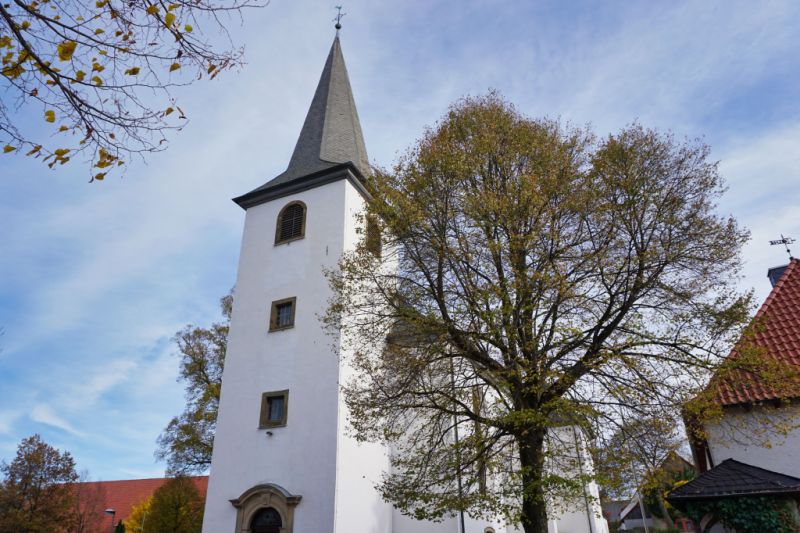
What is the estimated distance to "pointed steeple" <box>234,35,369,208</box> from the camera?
1900 cm

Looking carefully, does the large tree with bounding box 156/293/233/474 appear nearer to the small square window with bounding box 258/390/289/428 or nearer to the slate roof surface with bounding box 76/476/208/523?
the small square window with bounding box 258/390/289/428

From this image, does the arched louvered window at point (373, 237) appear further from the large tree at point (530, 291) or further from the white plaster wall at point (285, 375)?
the white plaster wall at point (285, 375)

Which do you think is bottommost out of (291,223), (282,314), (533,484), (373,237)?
(533,484)

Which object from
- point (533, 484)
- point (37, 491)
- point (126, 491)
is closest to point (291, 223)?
point (533, 484)

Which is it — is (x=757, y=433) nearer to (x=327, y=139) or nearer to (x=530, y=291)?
(x=530, y=291)

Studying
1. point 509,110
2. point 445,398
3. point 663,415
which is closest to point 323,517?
point 445,398

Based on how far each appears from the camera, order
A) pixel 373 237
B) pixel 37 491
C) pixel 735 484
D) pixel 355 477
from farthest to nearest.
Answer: pixel 37 491 < pixel 355 477 < pixel 373 237 < pixel 735 484

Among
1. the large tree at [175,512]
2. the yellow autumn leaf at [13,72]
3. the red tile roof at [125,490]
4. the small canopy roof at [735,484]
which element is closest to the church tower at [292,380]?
the small canopy roof at [735,484]

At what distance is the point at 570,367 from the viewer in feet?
32.9

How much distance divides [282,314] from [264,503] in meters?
5.64

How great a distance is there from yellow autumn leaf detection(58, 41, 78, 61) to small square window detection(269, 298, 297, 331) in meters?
12.8

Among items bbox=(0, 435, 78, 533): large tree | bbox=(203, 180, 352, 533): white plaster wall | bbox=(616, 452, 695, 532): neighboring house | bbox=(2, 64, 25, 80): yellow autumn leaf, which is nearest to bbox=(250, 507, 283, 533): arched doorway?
bbox=(203, 180, 352, 533): white plaster wall

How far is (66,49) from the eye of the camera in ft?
12.7

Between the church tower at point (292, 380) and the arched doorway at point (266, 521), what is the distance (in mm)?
29
